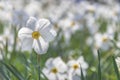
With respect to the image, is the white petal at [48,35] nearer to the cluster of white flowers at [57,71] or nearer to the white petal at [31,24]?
the white petal at [31,24]

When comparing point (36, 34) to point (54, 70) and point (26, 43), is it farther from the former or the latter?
point (54, 70)

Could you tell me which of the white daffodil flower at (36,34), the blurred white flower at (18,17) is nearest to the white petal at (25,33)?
the white daffodil flower at (36,34)

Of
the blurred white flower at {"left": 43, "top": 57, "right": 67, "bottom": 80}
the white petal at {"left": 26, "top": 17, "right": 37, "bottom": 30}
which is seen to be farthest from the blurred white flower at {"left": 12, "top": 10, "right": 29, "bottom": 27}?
the white petal at {"left": 26, "top": 17, "right": 37, "bottom": 30}

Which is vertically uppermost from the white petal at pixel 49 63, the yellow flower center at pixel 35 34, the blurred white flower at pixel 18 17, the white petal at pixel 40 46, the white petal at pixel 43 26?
the blurred white flower at pixel 18 17

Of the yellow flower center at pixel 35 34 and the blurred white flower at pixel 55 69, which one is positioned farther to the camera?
the blurred white flower at pixel 55 69

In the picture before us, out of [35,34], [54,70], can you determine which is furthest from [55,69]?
[35,34]

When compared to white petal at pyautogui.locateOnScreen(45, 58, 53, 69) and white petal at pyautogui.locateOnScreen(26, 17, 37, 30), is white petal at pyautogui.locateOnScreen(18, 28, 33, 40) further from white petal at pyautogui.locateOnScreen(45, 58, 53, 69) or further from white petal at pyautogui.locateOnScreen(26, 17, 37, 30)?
white petal at pyautogui.locateOnScreen(45, 58, 53, 69)

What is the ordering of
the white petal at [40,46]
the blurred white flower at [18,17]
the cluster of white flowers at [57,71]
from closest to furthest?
1. the white petal at [40,46]
2. the cluster of white flowers at [57,71]
3. the blurred white flower at [18,17]
